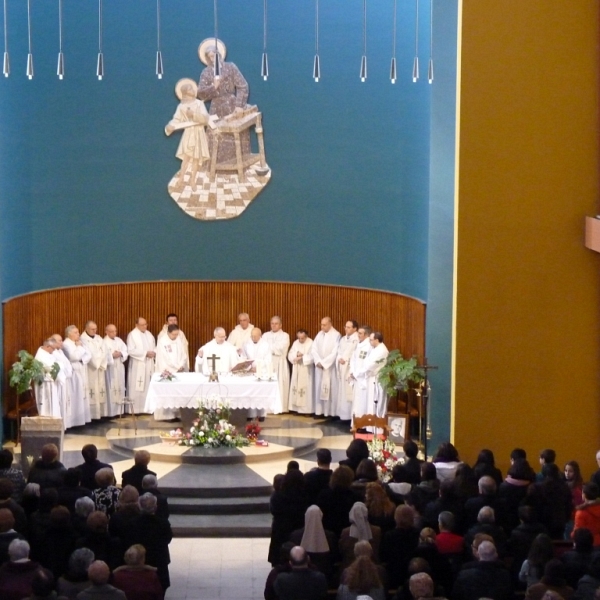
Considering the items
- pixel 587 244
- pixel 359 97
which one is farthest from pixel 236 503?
pixel 359 97

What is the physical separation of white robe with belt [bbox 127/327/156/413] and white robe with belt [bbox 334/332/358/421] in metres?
2.96

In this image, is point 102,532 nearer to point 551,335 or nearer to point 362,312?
point 551,335

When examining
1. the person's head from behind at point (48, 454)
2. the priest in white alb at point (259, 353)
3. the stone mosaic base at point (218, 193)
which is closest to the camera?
the person's head from behind at point (48, 454)

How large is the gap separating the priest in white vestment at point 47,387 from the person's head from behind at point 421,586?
31.6 ft

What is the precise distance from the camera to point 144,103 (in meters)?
19.1

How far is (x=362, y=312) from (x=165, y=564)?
8827mm

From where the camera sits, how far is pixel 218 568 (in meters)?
12.1

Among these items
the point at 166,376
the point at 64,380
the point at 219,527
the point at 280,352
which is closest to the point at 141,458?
the point at 219,527

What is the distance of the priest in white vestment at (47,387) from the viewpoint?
16.7 metres

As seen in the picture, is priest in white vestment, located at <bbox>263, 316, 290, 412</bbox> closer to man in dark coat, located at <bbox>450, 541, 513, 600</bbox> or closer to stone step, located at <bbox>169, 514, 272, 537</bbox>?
stone step, located at <bbox>169, 514, 272, 537</bbox>

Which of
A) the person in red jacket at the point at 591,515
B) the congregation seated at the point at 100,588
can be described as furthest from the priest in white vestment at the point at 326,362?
the congregation seated at the point at 100,588

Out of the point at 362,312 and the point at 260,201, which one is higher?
the point at 260,201

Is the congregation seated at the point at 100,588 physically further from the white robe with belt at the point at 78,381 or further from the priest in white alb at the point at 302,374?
the priest in white alb at the point at 302,374

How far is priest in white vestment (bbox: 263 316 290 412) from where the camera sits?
18703 millimetres
